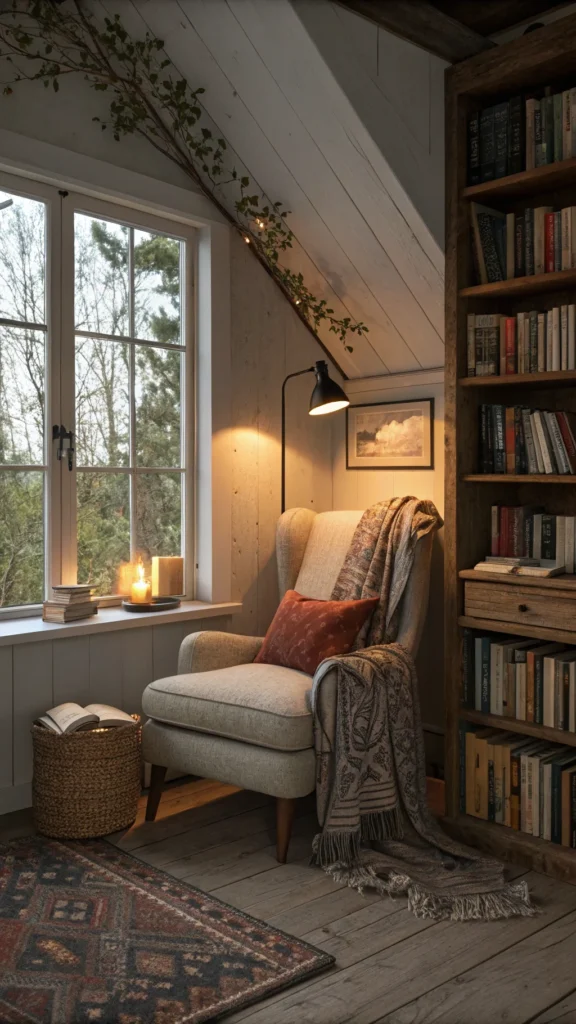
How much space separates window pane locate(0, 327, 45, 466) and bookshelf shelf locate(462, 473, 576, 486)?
149 cm

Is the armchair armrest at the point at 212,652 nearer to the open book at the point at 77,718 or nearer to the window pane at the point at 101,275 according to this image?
the open book at the point at 77,718

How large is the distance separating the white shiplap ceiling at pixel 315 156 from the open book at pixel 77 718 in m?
1.80

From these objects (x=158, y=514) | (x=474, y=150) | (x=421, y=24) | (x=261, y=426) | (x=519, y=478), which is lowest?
(x=158, y=514)

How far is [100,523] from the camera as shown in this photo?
10.7 ft

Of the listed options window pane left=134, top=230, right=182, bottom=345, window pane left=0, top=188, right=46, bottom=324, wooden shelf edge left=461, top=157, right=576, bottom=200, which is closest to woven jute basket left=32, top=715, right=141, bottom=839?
window pane left=0, top=188, right=46, bottom=324

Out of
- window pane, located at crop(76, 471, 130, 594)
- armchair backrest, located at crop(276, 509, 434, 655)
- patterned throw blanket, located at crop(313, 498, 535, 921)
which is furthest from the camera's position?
armchair backrest, located at crop(276, 509, 434, 655)

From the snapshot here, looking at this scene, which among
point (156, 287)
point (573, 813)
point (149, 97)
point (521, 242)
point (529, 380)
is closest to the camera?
point (573, 813)

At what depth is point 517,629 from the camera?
266 centimetres

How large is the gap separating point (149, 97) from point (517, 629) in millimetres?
2312

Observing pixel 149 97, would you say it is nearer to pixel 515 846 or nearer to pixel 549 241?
pixel 549 241

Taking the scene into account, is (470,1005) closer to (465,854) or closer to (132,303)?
(465,854)

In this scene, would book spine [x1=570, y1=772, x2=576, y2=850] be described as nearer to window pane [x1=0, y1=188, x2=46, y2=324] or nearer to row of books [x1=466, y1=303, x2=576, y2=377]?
row of books [x1=466, y1=303, x2=576, y2=377]

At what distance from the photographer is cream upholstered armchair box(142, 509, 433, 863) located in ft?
8.39

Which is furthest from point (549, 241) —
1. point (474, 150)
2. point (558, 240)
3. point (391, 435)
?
point (391, 435)
